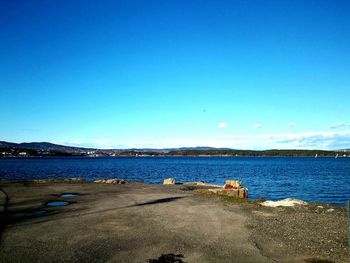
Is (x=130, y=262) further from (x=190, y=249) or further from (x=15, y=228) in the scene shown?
(x=15, y=228)

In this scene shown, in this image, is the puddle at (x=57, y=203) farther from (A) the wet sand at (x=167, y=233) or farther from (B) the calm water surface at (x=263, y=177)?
(B) the calm water surface at (x=263, y=177)

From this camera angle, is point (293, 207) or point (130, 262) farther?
point (293, 207)

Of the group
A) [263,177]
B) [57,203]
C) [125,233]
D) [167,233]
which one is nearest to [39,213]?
[57,203]

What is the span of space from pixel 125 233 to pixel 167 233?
6.01 feet

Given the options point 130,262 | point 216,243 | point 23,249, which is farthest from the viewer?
point 216,243

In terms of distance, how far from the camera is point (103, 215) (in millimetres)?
18234

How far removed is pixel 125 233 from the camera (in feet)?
46.8

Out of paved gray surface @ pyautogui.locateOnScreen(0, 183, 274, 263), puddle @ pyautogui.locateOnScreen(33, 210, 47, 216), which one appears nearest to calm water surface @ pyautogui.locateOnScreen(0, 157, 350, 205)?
paved gray surface @ pyautogui.locateOnScreen(0, 183, 274, 263)

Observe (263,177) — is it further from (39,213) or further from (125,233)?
(125,233)

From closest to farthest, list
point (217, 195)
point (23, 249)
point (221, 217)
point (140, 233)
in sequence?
1. point (23, 249)
2. point (140, 233)
3. point (221, 217)
4. point (217, 195)

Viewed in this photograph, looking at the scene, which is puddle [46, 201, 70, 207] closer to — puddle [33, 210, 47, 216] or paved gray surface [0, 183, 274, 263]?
paved gray surface [0, 183, 274, 263]

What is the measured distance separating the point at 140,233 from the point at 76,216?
212 inches

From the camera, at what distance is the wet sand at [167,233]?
11.3m

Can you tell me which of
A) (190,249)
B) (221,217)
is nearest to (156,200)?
(221,217)
